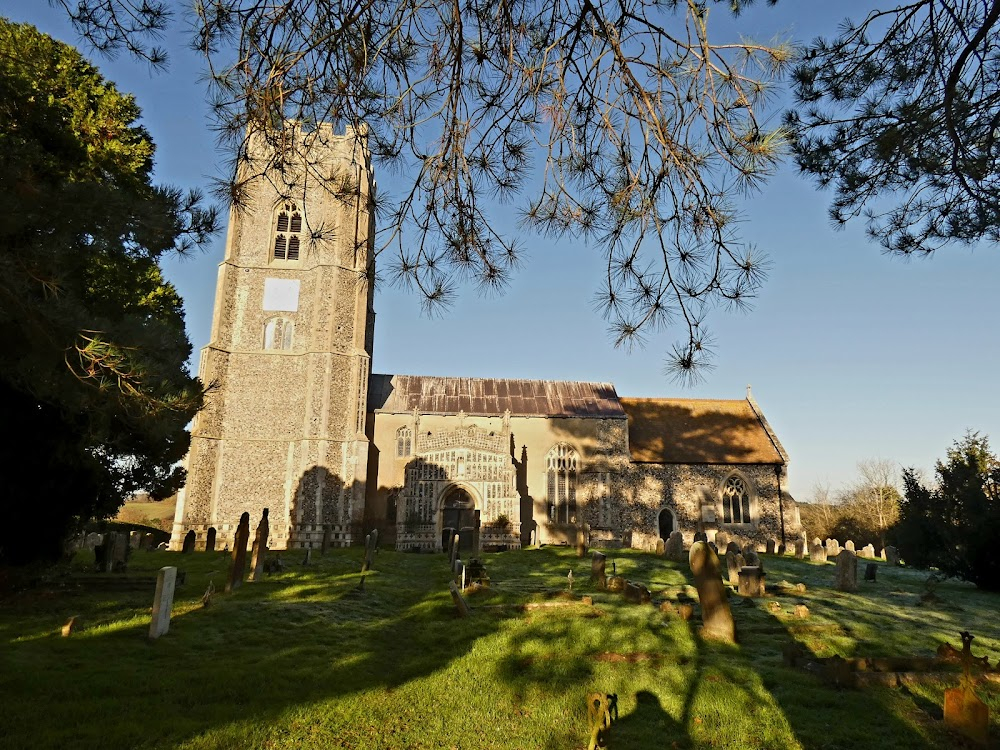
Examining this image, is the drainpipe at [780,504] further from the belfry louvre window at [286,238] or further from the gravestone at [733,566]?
the belfry louvre window at [286,238]

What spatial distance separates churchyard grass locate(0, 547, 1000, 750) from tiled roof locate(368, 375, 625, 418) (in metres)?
13.7

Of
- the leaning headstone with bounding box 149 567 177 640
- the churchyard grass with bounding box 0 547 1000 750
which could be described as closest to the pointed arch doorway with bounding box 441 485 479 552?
the churchyard grass with bounding box 0 547 1000 750

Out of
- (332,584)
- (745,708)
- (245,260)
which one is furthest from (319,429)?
(745,708)

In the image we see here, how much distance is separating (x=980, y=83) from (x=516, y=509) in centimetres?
1853

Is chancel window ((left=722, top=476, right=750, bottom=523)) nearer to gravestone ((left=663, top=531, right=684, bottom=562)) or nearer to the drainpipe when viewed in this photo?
the drainpipe

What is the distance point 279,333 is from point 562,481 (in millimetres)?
12665

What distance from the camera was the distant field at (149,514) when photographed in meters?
35.1

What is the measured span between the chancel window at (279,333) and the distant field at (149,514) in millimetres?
14135

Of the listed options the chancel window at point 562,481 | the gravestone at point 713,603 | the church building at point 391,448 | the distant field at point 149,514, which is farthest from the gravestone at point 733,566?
the distant field at point 149,514

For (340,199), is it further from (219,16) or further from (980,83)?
(980,83)

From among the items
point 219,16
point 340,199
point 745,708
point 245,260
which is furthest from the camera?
point 245,260

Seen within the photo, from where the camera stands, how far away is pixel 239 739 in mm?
5164

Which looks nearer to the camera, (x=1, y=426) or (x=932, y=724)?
(x=932, y=724)

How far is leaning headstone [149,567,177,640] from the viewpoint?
7.62 metres
